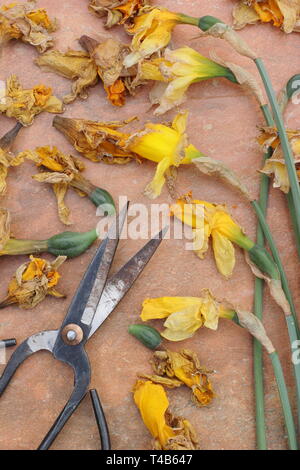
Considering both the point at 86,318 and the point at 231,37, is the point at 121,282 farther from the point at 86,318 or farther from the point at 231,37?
the point at 231,37

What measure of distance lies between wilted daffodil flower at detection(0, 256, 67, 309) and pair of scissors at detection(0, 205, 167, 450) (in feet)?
0.19

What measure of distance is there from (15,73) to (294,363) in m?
0.68

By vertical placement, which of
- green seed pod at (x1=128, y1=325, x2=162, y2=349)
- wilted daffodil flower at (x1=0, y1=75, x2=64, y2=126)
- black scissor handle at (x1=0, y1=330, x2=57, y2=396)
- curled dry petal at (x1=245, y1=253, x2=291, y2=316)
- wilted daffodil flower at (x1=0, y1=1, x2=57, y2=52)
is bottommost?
black scissor handle at (x1=0, y1=330, x2=57, y2=396)

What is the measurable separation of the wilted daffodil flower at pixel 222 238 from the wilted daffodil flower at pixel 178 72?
0.18 m

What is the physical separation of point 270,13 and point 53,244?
0.54 m

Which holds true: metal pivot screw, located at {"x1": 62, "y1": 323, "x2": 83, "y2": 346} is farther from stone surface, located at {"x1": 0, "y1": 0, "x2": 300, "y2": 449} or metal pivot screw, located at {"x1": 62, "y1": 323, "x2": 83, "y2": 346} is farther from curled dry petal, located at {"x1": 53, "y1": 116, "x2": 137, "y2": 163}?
curled dry petal, located at {"x1": 53, "y1": 116, "x2": 137, "y2": 163}

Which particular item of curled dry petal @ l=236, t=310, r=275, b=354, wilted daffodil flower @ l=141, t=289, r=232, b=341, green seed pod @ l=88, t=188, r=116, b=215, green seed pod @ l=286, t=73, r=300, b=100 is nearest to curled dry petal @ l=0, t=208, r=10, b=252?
green seed pod @ l=88, t=188, r=116, b=215

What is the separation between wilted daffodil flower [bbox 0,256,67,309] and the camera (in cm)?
96

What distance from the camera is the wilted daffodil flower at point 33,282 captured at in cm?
96

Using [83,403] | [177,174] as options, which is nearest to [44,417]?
[83,403]

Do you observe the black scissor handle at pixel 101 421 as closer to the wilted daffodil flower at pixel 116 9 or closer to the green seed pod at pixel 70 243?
the green seed pod at pixel 70 243

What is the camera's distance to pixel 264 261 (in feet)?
3.07

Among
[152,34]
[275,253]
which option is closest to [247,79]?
[152,34]
